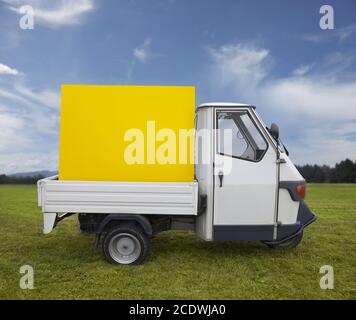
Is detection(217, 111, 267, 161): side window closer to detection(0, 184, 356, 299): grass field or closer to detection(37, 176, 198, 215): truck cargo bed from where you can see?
detection(37, 176, 198, 215): truck cargo bed

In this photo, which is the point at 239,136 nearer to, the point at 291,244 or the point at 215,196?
the point at 215,196

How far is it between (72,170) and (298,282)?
4001 mm

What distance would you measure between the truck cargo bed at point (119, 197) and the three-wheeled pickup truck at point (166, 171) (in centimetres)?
2

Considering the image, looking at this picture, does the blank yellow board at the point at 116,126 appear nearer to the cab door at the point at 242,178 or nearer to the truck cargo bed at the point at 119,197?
the truck cargo bed at the point at 119,197

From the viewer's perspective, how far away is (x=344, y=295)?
175 inches

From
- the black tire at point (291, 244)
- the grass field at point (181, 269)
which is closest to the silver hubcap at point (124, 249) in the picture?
the grass field at point (181, 269)

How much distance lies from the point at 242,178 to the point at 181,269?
1792 mm

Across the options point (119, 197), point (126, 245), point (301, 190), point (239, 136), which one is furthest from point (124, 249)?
point (301, 190)

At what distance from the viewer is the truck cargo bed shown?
5145 mm

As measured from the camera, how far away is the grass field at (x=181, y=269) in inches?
175

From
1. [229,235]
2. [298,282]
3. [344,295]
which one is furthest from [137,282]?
[344,295]

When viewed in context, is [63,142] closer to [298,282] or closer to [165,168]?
[165,168]

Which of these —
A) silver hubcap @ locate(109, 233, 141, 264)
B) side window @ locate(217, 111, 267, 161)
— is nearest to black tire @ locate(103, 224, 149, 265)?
silver hubcap @ locate(109, 233, 141, 264)

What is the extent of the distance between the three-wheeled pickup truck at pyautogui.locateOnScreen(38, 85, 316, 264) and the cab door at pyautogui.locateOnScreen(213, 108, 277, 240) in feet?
0.05
